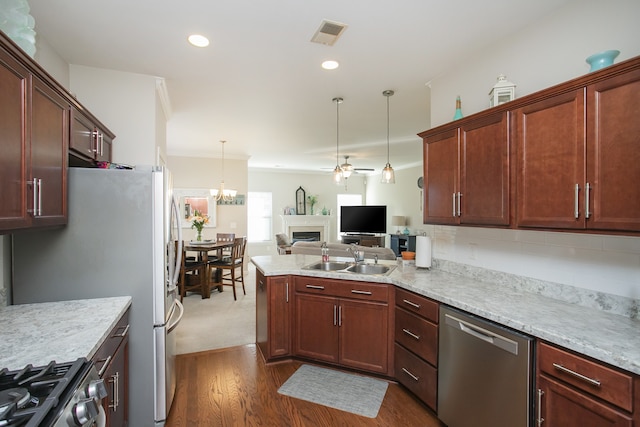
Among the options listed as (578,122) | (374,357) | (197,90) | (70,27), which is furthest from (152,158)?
(578,122)

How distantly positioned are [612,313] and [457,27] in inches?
78.2

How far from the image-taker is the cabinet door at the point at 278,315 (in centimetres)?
291

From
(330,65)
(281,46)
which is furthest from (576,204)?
(281,46)

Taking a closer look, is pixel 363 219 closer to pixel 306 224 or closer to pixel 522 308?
pixel 306 224

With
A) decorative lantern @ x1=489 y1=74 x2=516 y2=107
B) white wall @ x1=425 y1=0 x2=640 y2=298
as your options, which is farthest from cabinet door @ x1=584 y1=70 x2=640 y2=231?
decorative lantern @ x1=489 y1=74 x2=516 y2=107

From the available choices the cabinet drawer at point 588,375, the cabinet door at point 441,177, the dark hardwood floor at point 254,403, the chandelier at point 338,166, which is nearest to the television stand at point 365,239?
the chandelier at point 338,166

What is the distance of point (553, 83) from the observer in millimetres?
2029

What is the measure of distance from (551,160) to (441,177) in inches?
32.8

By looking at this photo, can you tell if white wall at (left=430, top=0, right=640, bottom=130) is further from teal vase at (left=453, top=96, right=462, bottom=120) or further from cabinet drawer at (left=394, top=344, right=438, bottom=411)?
cabinet drawer at (left=394, top=344, right=438, bottom=411)

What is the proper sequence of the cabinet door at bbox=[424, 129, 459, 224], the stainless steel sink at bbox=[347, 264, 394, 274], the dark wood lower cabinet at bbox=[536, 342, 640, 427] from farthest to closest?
the stainless steel sink at bbox=[347, 264, 394, 274] < the cabinet door at bbox=[424, 129, 459, 224] < the dark wood lower cabinet at bbox=[536, 342, 640, 427]

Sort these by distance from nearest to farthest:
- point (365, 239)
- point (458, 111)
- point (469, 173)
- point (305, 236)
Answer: point (469, 173)
point (458, 111)
point (365, 239)
point (305, 236)

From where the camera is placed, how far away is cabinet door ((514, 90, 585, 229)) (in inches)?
64.2

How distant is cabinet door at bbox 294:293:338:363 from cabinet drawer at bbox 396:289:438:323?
588 mm

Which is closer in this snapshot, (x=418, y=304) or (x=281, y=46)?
(x=418, y=304)
